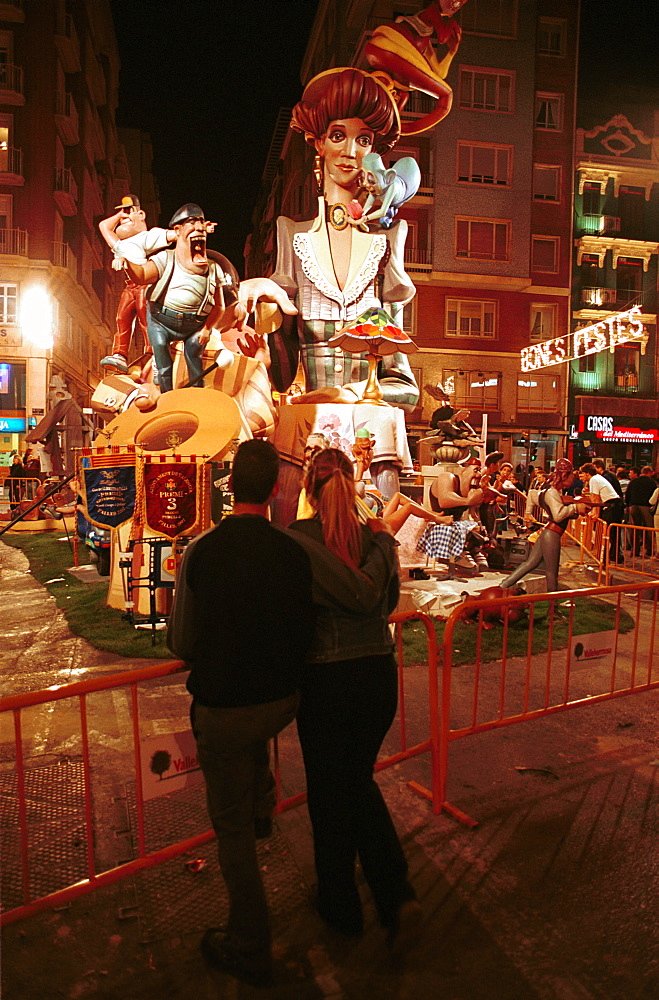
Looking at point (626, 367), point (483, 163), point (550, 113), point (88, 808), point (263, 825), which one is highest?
point (550, 113)

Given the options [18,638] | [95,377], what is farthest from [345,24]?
[18,638]

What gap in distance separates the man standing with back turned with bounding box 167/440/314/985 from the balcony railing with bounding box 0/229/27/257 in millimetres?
28746

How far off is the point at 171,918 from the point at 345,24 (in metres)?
34.2

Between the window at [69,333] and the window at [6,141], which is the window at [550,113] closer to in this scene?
the window at [6,141]

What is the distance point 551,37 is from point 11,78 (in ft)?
74.1

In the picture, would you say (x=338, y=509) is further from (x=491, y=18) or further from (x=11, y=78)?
(x=491, y=18)

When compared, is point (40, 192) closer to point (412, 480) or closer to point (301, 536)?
point (412, 480)

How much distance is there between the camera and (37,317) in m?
26.5

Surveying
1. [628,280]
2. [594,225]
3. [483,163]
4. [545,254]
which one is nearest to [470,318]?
[545,254]

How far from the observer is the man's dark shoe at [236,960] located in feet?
7.96

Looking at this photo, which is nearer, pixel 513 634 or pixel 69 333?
pixel 513 634

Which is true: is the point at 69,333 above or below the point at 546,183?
below

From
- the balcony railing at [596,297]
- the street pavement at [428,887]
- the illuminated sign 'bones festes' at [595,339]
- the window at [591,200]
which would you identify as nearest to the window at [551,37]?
the window at [591,200]

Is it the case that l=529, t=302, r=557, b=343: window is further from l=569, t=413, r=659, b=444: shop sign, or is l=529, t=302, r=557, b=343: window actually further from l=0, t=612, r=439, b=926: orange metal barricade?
l=0, t=612, r=439, b=926: orange metal barricade
